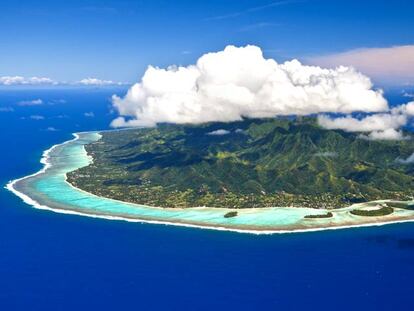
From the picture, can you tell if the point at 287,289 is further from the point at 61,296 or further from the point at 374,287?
the point at 61,296

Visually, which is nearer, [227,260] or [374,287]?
[374,287]

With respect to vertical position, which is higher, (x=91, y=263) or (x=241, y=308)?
(x=91, y=263)

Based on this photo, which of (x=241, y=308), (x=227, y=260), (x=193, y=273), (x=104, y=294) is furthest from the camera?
(x=227, y=260)

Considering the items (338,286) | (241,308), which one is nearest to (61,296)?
(241,308)

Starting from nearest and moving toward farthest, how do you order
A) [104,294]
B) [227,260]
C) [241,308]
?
[241,308]
[104,294]
[227,260]

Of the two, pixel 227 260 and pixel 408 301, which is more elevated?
pixel 227 260

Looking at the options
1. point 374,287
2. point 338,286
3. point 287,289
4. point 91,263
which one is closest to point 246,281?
point 287,289

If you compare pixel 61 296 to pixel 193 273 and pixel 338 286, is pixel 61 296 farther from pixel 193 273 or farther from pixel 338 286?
pixel 338 286

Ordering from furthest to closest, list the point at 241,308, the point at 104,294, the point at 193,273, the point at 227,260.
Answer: the point at 227,260 < the point at 193,273 < the point at 104,294 < the point at 241,308

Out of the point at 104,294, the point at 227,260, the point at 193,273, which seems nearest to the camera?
the point at 104,294
